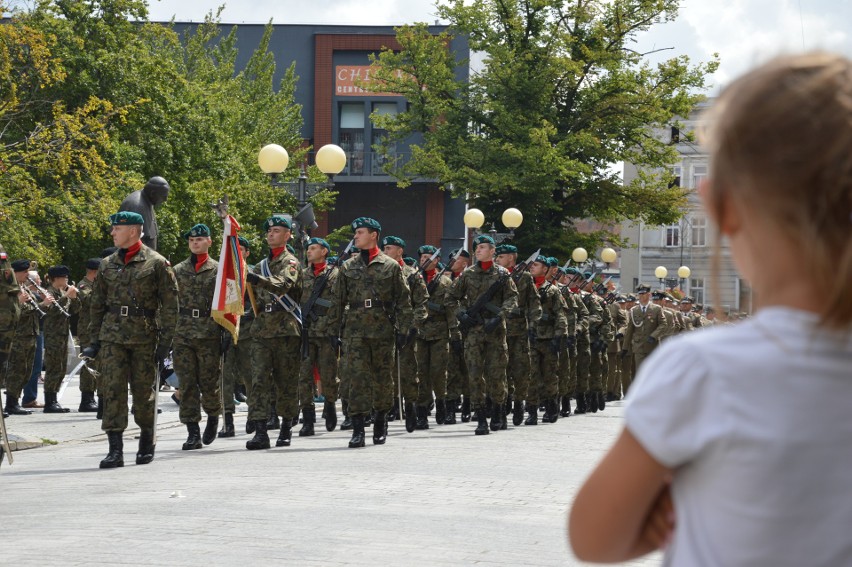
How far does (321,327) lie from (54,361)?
207 inches

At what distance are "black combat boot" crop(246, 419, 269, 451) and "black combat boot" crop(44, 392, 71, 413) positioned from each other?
21.9 ft

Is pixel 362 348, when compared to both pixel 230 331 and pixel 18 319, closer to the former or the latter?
pixel 230 331

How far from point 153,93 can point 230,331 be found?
2706 cm

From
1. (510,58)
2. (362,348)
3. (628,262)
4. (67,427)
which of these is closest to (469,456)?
(362,348)

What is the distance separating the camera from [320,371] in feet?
53.3

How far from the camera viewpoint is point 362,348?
45.0 ft

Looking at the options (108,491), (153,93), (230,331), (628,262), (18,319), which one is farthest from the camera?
(628,262)

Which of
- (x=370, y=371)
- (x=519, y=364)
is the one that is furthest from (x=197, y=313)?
(x=519, y=364)

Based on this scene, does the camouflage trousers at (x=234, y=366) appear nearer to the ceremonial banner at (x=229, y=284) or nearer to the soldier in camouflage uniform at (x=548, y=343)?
the ceremonial banner at (x=229, y=284)

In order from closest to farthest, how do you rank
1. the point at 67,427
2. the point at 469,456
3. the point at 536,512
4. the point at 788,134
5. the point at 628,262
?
the point at 788,134, the point at 536,512, the point at 469,456, the point at 67,427, the point at 628,262

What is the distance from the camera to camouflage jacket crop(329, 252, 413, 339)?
541 inches

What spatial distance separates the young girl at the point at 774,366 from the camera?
1.65 meters

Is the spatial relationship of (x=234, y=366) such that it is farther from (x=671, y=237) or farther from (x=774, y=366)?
(x=671, y=237)

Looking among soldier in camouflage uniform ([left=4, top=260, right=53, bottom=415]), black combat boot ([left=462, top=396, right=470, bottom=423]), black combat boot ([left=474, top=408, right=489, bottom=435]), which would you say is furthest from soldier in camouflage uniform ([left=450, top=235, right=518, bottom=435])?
soldier in camouflage uniform ([left=4, top=260, right=53, bottom=415])
